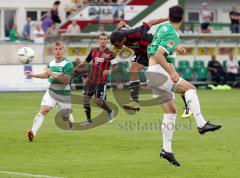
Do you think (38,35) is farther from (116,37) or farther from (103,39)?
(116,37)

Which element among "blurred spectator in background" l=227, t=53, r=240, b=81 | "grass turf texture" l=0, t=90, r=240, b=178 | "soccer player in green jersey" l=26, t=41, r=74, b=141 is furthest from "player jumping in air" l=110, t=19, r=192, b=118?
"blurred spectator in background" l=227, t=53, r=240, b=81

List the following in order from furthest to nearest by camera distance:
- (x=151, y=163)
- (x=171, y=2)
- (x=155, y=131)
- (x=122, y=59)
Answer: (x=171, y=2) → (x=122, y=59) → (x=155, y=131) → (x=151, y=163)

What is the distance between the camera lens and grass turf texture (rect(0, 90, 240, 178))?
13188mm

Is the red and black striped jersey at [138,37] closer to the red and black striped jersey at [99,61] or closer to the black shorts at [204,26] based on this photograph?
the red and black striped jersey at [99,61]

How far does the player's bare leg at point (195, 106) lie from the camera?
44.4 ft

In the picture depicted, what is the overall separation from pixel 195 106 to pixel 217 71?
27.0 metres

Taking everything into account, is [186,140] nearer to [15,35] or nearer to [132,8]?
[15,35]

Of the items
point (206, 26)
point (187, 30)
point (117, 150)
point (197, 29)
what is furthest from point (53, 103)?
point (206, 26)

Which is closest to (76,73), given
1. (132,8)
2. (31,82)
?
(31,82)

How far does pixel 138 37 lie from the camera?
19000 mm

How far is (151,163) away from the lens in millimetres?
14047

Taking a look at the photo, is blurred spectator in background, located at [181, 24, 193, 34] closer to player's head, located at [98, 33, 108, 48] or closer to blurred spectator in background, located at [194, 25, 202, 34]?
blurred spectator in background, located at [194, 25, 202, 34]

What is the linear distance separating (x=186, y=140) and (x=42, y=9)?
3200cm

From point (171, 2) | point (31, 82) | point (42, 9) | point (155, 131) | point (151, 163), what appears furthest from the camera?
point (42, 9)
